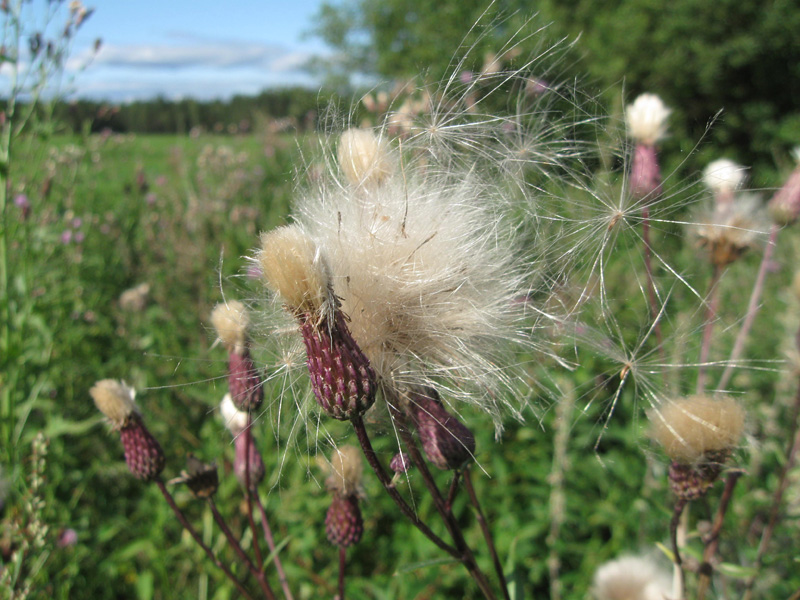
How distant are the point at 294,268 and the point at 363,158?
41cm

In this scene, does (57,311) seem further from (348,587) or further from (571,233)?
(571,233)

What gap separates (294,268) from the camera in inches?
31.9

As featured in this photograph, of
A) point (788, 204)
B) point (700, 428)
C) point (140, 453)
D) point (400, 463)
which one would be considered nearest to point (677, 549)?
point (700, 428)

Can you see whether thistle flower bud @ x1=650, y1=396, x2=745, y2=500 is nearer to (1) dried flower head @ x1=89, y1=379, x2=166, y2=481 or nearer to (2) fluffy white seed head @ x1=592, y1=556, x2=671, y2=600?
(2) fluffy white seed head @ x1=592, y1=556, x2=671, y2=600

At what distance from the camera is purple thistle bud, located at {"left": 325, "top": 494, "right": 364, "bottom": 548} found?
128 centimetres

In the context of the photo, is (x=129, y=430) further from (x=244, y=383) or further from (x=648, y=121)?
(x=648, y=121)

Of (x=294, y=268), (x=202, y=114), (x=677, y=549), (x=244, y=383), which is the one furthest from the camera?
(x=202, y=114)

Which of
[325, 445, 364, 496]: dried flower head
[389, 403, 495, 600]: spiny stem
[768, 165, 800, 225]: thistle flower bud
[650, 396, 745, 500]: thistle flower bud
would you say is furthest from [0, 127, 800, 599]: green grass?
[650, 396, 745, 500]: thistle flower bud

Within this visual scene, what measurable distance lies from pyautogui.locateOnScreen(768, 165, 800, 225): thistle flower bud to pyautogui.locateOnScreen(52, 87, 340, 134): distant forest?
63.0 inches

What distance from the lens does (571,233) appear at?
1.12m

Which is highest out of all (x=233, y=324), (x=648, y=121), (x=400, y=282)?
(x=648, y=121)

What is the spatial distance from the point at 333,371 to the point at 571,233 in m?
0.59

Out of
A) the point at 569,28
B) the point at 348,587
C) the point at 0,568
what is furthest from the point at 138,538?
the point at 569,28

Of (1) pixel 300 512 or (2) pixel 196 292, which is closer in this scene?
(1) pixel 300 512
